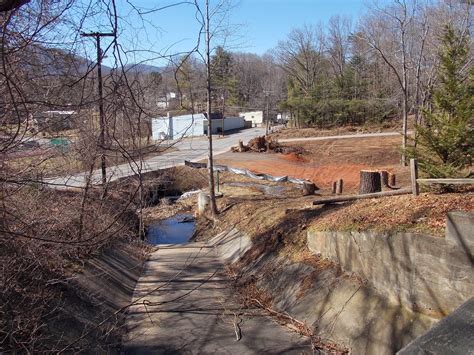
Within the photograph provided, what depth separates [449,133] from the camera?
1283 centimetres

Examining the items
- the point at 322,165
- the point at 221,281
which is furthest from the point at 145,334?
the point at 322,165

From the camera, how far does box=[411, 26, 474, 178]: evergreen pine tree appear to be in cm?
1266

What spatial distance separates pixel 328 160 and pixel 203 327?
33.5 meters

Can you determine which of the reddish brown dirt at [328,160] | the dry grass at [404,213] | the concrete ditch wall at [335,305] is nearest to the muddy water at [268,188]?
the reddish brown dirt at [328,160]

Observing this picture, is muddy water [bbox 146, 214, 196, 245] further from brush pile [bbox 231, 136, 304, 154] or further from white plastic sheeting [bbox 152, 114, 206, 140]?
brush pile [bbox 231, 136, 304, 154]

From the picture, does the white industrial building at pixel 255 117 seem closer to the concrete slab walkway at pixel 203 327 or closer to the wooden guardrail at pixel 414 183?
the wooden guardrail at pixel 414 183

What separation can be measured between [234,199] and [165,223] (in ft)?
17.8

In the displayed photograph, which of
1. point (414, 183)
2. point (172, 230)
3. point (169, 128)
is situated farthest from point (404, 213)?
point (172, 230)

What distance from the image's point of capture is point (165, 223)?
27.0 m

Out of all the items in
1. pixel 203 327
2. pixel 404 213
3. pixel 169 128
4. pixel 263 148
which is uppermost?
pixel 169 128

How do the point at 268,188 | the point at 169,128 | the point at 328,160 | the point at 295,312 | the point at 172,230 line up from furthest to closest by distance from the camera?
the point at 328,160, the point at 268,188, the point at 172,230, the point at 295,312, the point at 169,128

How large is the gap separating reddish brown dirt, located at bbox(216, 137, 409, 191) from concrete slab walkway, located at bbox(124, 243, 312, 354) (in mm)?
18794

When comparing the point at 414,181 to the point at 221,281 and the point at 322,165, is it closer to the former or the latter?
the point at 221,281

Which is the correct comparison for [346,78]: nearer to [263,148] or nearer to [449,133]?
[263,148]
